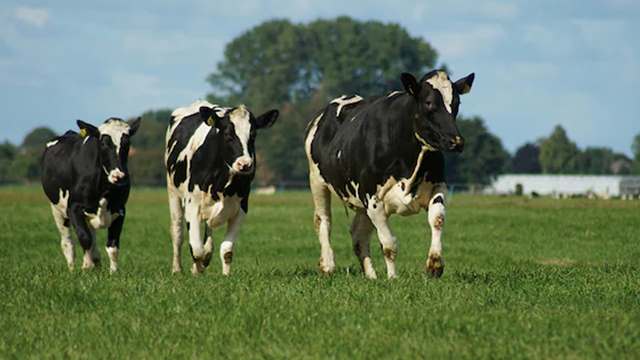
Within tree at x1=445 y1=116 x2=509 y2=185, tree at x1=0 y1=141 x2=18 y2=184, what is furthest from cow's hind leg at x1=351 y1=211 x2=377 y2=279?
tree at x1=0 y1=141 x2=18 y2=184

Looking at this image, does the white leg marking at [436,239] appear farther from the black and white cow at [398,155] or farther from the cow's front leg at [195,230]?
the cow's front leg at [195,230]

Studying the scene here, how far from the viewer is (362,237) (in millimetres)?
17672

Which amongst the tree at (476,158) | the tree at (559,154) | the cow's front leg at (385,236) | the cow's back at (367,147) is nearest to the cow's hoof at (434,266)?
the cow's front leg at (385,236)

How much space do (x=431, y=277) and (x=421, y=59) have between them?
157m

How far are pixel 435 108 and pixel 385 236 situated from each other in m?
1.84

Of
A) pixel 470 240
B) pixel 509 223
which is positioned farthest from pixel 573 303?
pixel 509 223

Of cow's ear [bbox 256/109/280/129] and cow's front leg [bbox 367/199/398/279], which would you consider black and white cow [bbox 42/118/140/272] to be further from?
cow's front leg [bbox 367/199/398/279]

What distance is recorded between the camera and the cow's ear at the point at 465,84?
1533cm

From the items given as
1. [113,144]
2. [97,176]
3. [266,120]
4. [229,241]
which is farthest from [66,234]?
[266,120]

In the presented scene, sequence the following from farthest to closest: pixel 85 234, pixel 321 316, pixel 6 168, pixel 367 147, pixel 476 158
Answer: pixel 6 168 → pixel 476 158 → pixel 85 234 → pixel 367 147 → pixel 321 316

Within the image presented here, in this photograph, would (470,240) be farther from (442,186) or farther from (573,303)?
(573,303)

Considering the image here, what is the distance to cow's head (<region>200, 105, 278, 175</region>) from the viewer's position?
54.5ft

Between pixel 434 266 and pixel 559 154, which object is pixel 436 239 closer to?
pixel 434 266

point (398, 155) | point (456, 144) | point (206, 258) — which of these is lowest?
point (206, 258)
